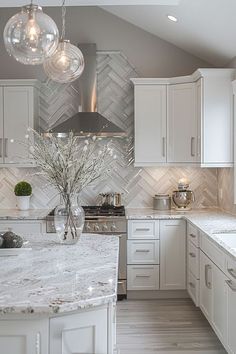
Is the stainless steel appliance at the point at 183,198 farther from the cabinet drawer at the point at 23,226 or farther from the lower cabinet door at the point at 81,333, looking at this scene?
the lower cabinet door at the point at 81,333

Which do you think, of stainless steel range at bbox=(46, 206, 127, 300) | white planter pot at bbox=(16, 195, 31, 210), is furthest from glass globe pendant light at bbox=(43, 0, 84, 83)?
white planter pot at bbox=(16, 195, 31, 210)

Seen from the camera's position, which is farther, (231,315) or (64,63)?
(64,63)

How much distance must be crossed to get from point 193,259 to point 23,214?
6.21ft

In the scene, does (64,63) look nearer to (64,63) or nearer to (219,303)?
(64,63)

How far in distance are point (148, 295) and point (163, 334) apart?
108cm

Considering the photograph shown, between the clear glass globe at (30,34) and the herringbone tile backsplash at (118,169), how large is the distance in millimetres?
3039

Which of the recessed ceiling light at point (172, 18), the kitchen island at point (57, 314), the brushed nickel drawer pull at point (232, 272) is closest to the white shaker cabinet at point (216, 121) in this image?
the recessed ceiling light at point (172, 18)

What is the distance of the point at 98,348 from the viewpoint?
1.98m

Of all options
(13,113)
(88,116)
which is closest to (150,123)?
(88,116)

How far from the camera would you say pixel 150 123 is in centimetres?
524

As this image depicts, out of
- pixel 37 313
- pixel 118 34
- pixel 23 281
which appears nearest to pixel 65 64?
pixel 23 281

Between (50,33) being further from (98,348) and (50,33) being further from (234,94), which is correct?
(234,94)

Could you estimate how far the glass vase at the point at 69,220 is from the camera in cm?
305

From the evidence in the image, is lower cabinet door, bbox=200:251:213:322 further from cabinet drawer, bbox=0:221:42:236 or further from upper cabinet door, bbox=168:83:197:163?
cabinet drawer, bbox=0:221:42:236
